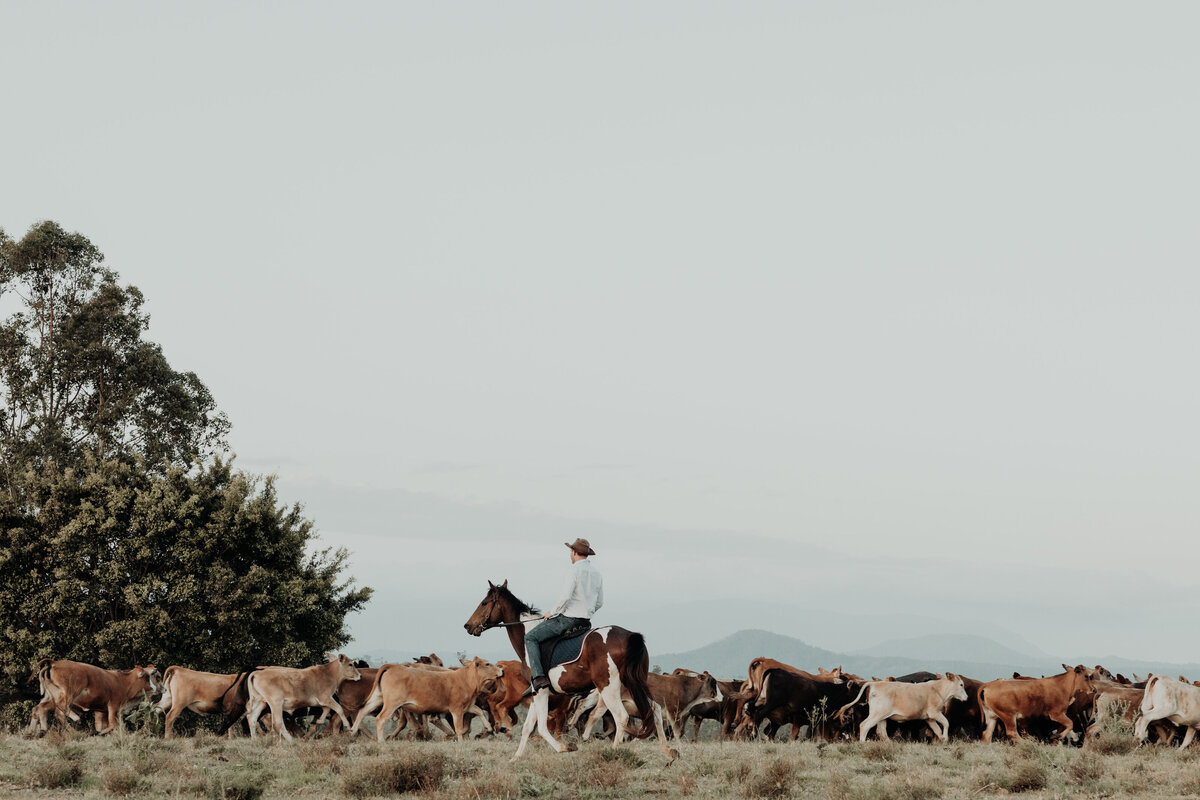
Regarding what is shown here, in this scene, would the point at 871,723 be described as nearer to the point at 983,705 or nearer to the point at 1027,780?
the point at 983,705

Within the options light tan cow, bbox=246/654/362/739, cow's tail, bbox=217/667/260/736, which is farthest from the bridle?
cow's tail, bbox=217/667/260/736

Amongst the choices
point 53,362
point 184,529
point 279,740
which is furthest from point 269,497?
point 279,740

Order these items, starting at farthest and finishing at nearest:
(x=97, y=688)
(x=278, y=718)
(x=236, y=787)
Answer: (x=97, y=688)
(x=278, y=718)
(x=236, y=787)

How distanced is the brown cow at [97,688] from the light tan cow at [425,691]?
575 centimetres

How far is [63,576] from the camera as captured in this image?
88.3 feet

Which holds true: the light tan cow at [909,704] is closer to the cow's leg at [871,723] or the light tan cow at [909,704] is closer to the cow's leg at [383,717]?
the cow's leg at [871,723]

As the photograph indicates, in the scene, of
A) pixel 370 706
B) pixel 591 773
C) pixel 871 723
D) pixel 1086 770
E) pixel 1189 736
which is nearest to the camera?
pixel 591 773

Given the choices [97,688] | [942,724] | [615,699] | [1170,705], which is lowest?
[942,724]

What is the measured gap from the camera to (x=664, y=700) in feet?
73.6

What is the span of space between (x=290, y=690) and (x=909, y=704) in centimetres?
1209

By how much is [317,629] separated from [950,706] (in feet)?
57.3

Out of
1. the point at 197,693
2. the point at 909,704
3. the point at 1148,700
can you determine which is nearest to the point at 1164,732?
the point at 1148,700

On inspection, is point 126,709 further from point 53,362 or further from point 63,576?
point 53,362

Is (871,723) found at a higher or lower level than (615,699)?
lower
